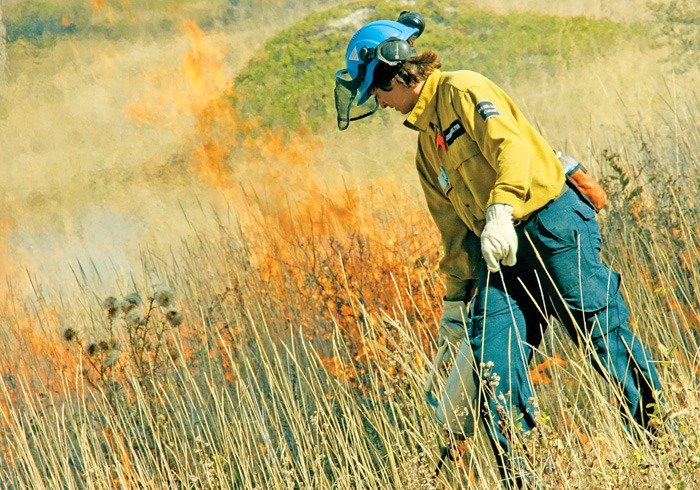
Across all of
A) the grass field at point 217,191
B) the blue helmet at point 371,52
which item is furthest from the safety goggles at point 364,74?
the grass field at point 217,191

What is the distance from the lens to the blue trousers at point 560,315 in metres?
2.36

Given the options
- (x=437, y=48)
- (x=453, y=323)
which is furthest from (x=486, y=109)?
(x=437, y=48)

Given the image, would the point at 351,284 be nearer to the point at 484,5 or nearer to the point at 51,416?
the point at 51,416

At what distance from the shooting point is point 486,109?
2.34m

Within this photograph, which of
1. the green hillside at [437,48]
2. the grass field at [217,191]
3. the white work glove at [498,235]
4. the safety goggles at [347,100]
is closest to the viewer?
the white work glove at [498,235]

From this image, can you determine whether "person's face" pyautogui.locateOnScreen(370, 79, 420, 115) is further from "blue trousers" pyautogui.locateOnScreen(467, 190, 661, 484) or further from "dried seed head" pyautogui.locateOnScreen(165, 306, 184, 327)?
"dried seed head" pyautogui.locateOnScreen(165, 306, 184, 327)

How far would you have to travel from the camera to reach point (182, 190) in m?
14.5

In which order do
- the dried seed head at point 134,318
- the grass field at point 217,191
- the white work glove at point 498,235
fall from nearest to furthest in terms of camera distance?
the white work glove at point 498,235, the dried seed head at point 134,318, the grass field at point 217,191

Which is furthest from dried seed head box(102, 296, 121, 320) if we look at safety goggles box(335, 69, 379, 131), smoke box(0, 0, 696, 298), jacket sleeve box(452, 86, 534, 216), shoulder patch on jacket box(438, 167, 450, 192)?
smoke box(0, 0, 696, 298)

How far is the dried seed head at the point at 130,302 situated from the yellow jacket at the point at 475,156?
119 cm

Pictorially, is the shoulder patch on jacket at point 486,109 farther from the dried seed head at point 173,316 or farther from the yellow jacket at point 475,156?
the dried seed head at point 173,316

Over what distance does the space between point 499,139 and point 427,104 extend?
30 centimetres

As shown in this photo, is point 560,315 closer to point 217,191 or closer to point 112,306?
point 112,306

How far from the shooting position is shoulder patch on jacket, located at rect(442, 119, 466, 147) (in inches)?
96.3
